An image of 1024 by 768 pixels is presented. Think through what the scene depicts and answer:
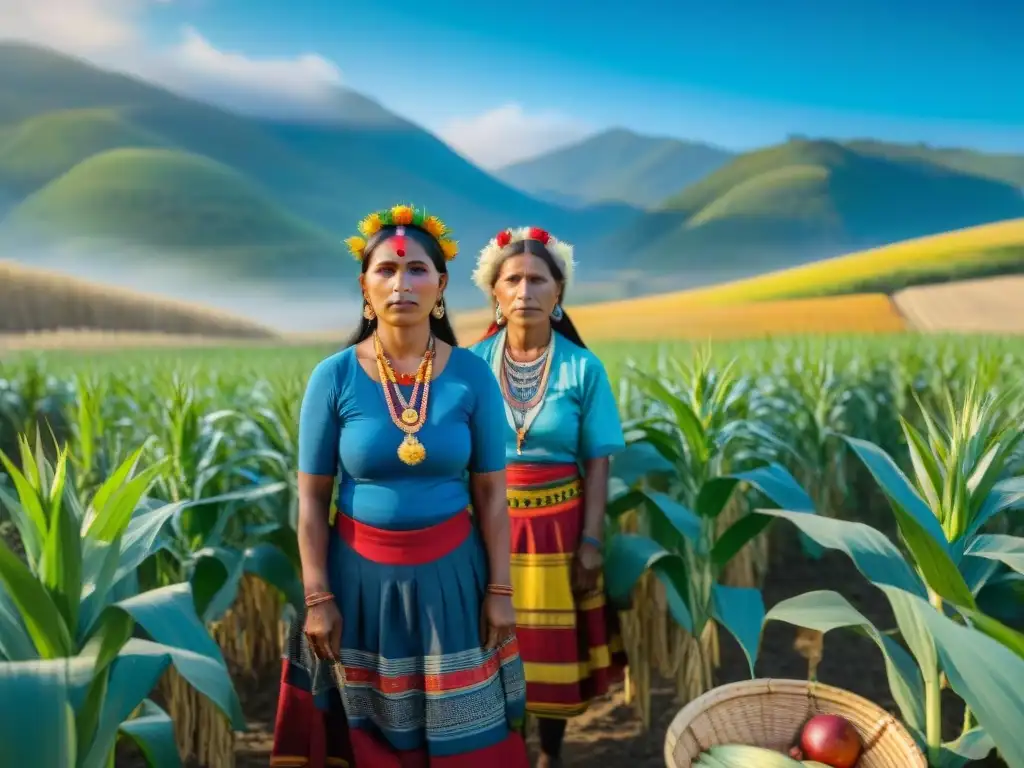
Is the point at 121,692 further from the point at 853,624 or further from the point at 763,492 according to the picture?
the point at 763,492

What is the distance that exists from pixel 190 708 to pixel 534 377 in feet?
5.50

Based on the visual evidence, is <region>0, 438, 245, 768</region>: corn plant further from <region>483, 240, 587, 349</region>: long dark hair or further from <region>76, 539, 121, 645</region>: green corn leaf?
<region>483, 240, 587, 349</region>: long dark hair

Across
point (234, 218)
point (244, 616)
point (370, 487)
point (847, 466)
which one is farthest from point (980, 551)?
point (234, 218)

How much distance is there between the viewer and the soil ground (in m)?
2.64

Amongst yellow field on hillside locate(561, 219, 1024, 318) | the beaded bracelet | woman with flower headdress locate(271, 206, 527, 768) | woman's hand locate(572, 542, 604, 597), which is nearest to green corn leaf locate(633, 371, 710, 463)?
woman's hand locate(572, 542, 604, 597)

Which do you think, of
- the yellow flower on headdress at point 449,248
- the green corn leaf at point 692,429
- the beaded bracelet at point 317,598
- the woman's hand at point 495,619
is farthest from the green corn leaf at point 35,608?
the green corn leaf at point 692,429

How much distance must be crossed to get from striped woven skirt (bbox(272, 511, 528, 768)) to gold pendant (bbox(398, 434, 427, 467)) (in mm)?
167

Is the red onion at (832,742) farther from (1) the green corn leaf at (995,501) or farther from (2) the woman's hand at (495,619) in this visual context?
(2) the woman's hand at (495,619)

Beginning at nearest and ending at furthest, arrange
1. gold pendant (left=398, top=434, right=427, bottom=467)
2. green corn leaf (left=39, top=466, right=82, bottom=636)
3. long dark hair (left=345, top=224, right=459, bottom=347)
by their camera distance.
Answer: green corn leaf (left=39, top=466, right=82, bottom=636) < gold pendant (left=398, top=434, right=427, bottom=467) < long dark hair (left=345, top=224, right=459, bottom=347)

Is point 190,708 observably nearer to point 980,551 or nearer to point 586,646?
point 586,646

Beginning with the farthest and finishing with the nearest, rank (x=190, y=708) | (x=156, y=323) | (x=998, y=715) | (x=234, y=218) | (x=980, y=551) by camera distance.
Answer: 1. (x=234, y=218)
2. (x=156, y=323)
3. (x=190, y=708)
4. (x=980, y=551)
5. (x=998, y=715)

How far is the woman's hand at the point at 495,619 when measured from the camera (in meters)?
1.73

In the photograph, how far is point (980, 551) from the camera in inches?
60.1

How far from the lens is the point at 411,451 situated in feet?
5.29
